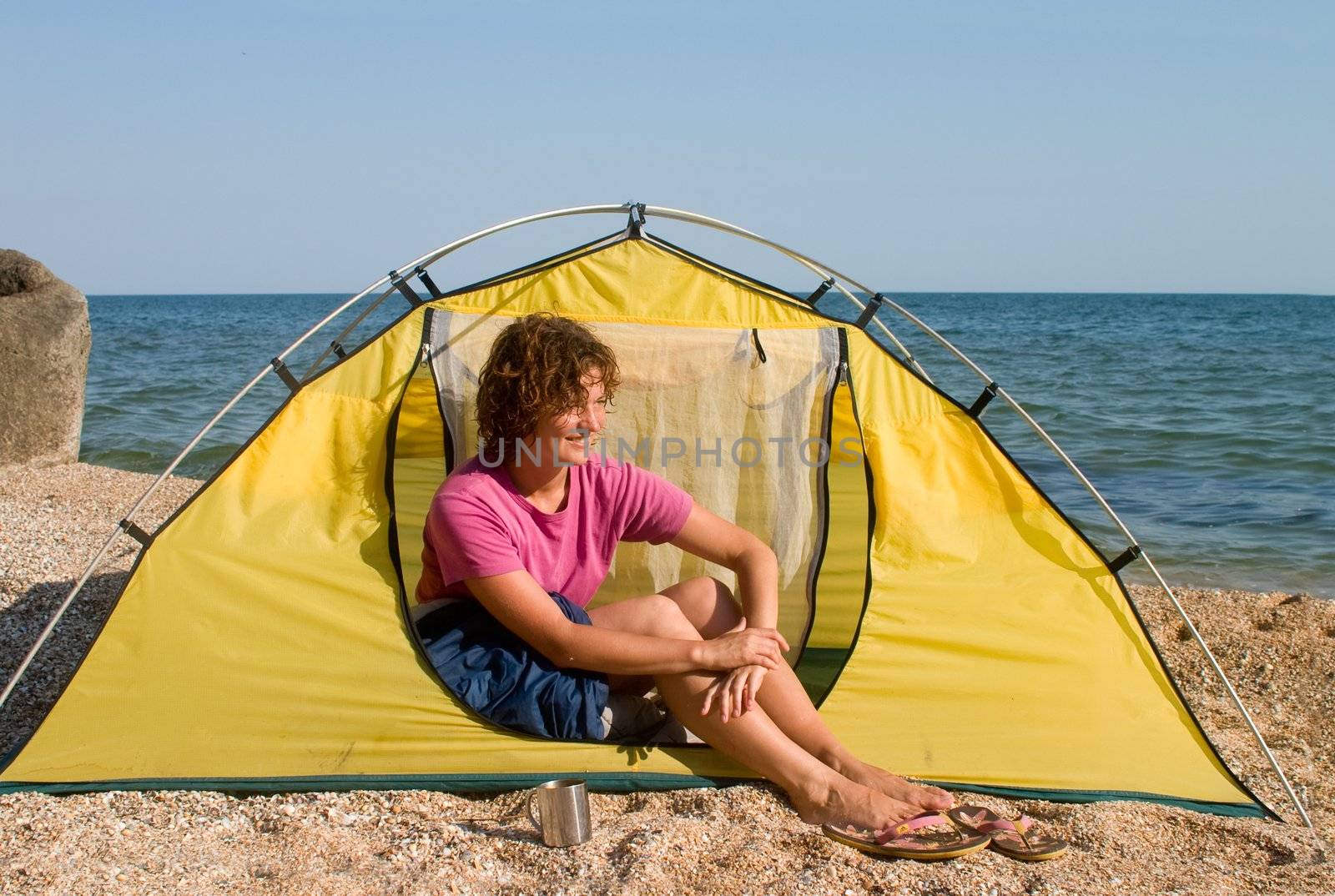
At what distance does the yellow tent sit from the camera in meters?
2.68

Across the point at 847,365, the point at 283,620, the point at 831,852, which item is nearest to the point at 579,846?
the point at 831,852

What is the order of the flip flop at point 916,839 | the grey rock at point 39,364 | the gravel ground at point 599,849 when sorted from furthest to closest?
the grey rock at point 39,364 < the flip flop at point 916,839 < the gravel ground at point 599,849

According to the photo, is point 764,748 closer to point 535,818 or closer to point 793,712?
point 793,712

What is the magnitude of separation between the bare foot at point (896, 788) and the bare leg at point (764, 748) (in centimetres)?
2

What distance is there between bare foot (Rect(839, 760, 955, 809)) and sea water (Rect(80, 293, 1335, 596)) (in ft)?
4.41

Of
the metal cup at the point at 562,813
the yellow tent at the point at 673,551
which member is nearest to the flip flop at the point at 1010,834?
the yellow tent at the point at 673,551

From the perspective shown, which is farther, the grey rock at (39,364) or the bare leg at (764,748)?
the grey rock at (39,364)

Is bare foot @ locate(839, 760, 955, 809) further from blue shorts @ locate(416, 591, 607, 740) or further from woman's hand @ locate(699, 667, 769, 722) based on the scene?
blue shorts @ locate(416, 591, 607, 740)

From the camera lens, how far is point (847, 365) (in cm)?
319

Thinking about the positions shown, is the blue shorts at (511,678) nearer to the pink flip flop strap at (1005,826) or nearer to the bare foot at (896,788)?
the bare foot at (896,788)

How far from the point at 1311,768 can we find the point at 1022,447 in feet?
17.4

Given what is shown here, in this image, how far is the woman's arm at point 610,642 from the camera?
2504 millimetres

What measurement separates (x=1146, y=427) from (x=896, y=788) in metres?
7.59

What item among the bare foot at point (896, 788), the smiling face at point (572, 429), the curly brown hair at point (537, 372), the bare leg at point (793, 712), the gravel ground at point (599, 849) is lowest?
the gravel ground at point (599, 849)
